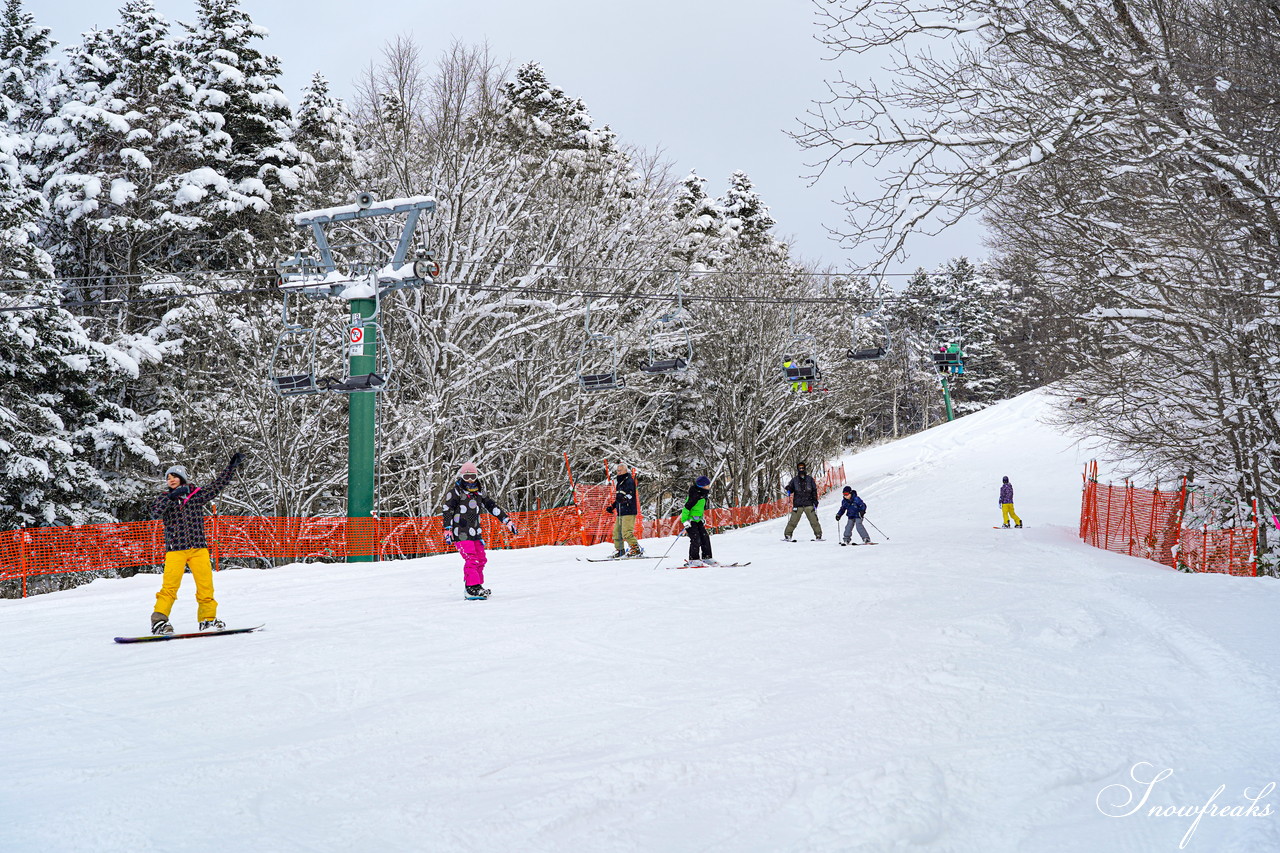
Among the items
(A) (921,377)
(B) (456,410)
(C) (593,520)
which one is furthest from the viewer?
(A) (921,377)

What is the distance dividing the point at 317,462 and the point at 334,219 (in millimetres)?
12298

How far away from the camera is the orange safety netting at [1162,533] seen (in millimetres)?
17078

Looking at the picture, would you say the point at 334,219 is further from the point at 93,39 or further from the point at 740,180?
the point at 740,180

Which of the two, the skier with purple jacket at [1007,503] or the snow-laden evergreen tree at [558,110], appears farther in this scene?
the snow-laden evergreen tree at [558,110]

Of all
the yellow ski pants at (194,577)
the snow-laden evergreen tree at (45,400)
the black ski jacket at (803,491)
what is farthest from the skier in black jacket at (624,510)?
the snow-laden evergreen tree at (45,400)

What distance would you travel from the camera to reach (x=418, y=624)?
9898 millimetres

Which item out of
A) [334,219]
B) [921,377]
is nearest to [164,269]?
[334,219]

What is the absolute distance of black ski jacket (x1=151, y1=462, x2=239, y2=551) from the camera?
9.73 metres

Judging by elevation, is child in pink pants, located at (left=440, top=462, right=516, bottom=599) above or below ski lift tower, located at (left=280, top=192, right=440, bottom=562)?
below

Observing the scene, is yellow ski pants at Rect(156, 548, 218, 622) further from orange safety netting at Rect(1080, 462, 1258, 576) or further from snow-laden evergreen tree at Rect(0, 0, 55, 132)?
snow-laden evergreen tree at Rect(0, 0, 55, 132)

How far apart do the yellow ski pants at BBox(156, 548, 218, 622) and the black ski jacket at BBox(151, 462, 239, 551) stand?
9 centimetres
